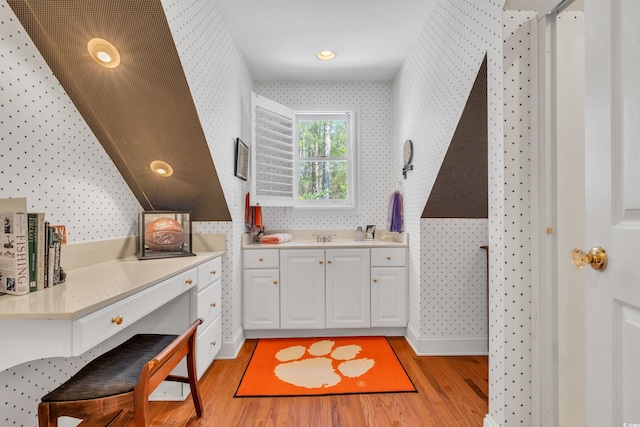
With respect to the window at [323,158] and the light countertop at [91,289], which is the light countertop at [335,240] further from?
the light countertop at [91,289]

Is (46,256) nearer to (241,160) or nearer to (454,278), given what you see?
(241,160)

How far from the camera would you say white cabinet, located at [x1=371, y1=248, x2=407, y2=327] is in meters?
3.00

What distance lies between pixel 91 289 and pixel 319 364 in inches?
64.4

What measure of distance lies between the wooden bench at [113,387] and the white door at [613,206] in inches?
55.4

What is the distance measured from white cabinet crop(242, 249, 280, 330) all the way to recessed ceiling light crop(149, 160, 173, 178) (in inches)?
37.5

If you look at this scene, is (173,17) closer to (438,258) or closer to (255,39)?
(255,39)

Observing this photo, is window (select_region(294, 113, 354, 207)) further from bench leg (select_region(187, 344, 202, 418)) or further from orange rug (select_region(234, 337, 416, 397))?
bench leg (select_region(187, 344, 202, 418))

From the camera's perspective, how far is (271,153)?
10.1ft

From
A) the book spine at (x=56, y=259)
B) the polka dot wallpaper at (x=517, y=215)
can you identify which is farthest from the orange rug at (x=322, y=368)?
the book spine at (x=56, y=259)

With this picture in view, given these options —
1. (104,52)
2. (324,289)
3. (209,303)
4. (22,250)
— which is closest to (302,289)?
(324,289)

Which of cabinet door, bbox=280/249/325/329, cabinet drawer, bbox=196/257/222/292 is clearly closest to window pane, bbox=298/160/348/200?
cabinet door, bbox=280/249/325/329

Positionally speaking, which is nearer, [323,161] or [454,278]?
[454,278]

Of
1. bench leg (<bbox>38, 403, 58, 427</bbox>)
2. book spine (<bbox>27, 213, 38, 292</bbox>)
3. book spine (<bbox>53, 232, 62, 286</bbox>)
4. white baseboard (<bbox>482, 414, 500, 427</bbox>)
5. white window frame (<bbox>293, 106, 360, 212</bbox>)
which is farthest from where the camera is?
white window frame (<bbox>293, 106, 360, 212</bbox>)

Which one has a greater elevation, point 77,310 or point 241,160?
point 241,160
